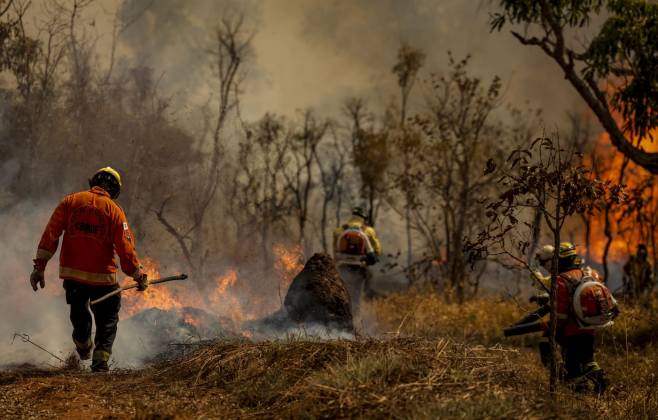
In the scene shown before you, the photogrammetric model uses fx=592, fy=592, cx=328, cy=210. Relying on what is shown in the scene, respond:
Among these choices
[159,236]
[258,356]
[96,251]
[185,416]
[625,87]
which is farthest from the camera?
[159,236]

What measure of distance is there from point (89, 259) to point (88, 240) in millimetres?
182

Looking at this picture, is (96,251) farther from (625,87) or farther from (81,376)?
(625,87)

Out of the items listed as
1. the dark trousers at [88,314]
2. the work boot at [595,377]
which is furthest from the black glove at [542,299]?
the dark trousers at [88,314]

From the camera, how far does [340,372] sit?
3.68 metres

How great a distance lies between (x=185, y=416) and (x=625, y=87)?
8137 millimetres

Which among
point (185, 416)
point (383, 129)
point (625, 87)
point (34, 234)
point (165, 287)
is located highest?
point (383, 129)

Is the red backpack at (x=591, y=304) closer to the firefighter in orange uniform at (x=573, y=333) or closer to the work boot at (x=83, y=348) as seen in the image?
the firefighter in orange uniform at (x=573, y=333)

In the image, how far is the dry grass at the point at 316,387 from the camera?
3365 mm

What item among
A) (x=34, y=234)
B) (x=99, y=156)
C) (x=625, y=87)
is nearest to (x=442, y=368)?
(x=625, y=87)

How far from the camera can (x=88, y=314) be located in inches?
226

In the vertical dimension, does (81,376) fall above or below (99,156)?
below

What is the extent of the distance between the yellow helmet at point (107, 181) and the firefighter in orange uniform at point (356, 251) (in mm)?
5621

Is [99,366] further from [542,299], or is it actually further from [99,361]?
[542,299]

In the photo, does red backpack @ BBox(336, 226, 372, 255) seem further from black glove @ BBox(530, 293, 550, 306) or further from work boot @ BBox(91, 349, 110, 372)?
work boot @ BBox(91, 349, 110, 372)
